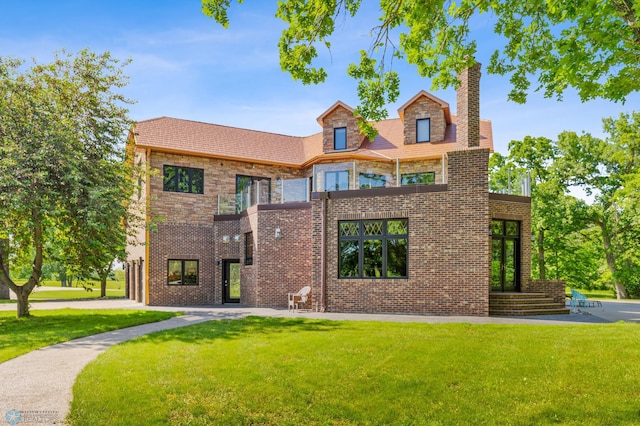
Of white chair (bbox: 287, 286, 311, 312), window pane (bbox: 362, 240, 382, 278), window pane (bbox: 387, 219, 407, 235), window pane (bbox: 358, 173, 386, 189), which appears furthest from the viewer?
window pane (bbox: 358, 173, 386, 189)

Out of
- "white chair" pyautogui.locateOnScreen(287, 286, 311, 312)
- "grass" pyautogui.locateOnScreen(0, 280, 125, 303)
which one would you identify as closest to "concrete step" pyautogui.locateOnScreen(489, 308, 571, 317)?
"white chair" pyautogui.locateOnScreen(287, 286, 311, 312)

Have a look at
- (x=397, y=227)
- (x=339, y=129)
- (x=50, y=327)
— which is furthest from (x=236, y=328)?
(x=339, y=129)

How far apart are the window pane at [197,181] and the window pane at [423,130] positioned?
1004 cm

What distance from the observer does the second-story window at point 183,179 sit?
20609 mm

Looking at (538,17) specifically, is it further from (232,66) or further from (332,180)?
(332,180)

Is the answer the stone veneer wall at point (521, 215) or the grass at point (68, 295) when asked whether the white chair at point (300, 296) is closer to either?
the stone veneer wall at point (521, 215)

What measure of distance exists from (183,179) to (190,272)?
4118 mm

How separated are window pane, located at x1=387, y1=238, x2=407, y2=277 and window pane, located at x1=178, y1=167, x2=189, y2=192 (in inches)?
396

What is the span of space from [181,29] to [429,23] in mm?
4591

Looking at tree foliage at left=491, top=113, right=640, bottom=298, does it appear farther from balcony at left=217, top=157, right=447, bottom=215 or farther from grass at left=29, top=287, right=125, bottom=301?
grass at left=29, top=287, right=125, bottom=301

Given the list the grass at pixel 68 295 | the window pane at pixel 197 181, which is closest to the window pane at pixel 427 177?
the window pane at pixel 197 181

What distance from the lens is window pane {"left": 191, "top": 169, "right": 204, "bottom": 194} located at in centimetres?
2106

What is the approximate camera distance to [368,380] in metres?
6.96

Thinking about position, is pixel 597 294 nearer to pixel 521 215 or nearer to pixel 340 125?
pixel 521 215
